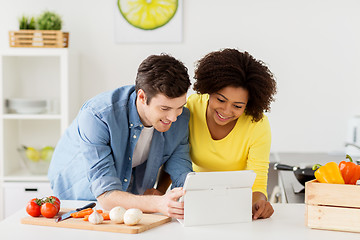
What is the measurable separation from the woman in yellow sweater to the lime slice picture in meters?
1.52

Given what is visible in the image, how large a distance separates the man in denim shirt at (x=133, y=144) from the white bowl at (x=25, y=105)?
4.47 ft

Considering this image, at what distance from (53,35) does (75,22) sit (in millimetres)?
307

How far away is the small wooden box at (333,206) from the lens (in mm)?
1527

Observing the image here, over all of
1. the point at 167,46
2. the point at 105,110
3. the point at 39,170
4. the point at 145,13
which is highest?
the point at 145,13

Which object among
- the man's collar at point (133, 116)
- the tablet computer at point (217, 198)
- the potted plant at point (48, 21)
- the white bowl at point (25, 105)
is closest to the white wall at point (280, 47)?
the potted plant at point (48, 21)

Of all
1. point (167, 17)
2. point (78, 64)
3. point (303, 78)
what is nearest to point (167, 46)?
point (167, 17)

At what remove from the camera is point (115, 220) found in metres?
1.56

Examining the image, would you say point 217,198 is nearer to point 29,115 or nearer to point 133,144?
point 133,144

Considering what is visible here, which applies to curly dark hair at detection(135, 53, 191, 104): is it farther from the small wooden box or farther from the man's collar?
the small wooden box

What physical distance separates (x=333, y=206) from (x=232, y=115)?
568 millimetres

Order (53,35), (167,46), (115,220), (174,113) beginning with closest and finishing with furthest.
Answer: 1. (115,220)
2. (174,113)
3. (53,35)
4. (167,46)

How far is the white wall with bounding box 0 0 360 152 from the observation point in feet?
11.6

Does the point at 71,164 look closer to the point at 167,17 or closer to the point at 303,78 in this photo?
the point at 167,17

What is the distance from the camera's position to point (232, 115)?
1953mm
